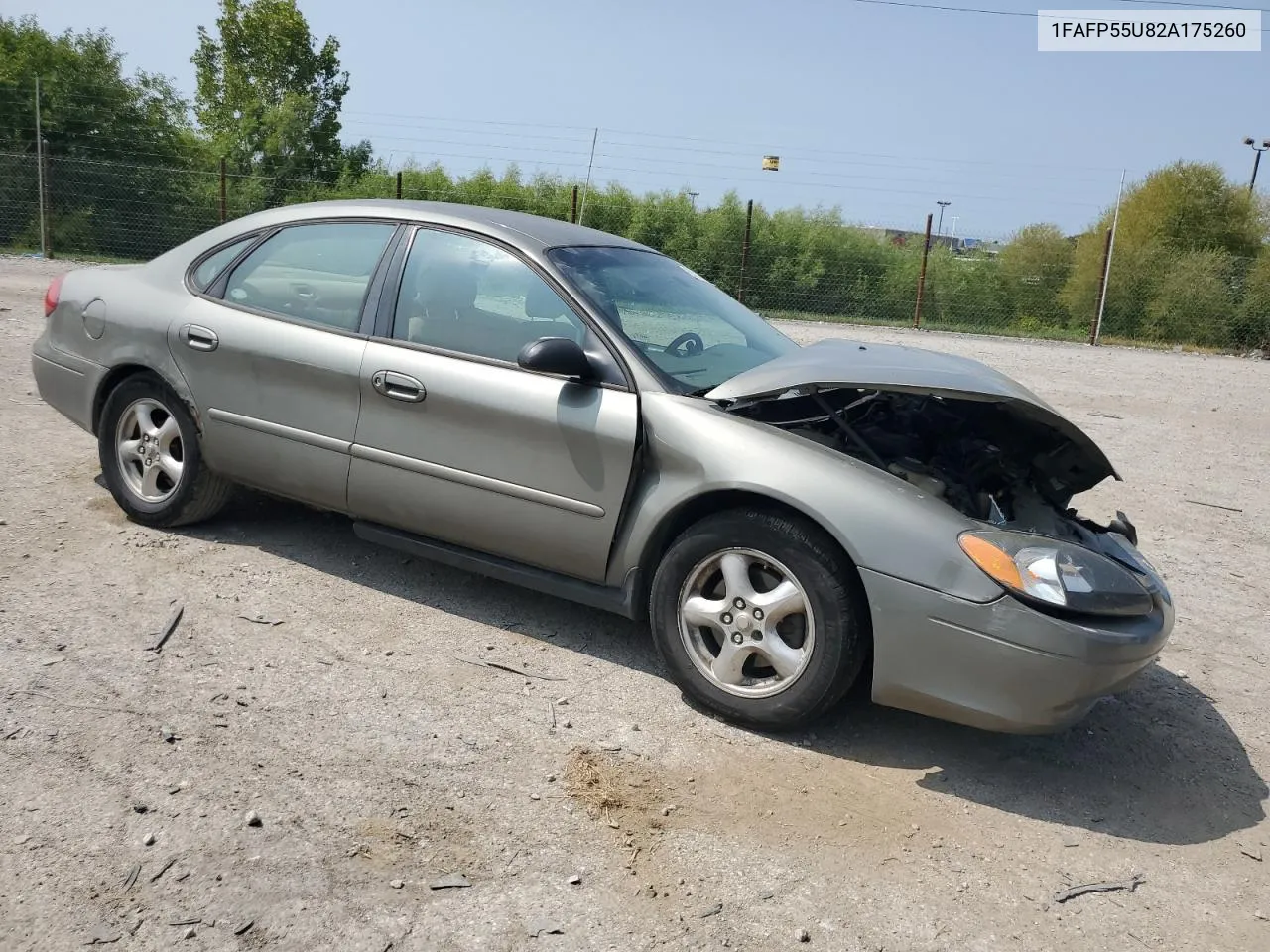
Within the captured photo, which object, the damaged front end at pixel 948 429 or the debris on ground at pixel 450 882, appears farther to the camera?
the damaged front end at pixel 948 429

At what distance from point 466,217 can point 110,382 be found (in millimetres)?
1924

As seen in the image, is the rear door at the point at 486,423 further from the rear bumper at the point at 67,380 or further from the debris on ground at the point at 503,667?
the rear bumper at the point at 67,380

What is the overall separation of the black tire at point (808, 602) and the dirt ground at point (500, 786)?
0.41 feet

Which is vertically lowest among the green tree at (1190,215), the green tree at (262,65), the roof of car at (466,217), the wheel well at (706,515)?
the wheel well at (706,515)

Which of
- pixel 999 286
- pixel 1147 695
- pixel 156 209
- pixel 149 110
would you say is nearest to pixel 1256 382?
pixel 999 286

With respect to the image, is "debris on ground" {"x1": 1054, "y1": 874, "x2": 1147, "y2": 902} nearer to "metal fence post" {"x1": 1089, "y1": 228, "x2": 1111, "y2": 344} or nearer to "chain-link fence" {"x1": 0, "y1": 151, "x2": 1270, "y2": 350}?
"chain-link fence" {"x1": 0, "y1": 151, "x2": 1270, "y2": 350}

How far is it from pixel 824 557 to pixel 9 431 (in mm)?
5387

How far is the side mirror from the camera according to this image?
3.79m

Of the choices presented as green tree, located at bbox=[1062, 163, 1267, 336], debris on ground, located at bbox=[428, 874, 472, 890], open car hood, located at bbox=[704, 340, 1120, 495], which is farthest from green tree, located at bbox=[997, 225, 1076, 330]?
debris on ground, located at bbox=[428, 874, 472, 890]

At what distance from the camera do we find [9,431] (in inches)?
258

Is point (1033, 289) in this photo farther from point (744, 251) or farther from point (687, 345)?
point (687, 345)

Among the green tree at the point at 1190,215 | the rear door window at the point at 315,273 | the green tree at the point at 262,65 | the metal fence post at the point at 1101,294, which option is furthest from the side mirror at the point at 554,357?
the green tree at the point at 262,65

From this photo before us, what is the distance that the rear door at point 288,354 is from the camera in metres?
4.41

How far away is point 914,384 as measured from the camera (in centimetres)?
357
